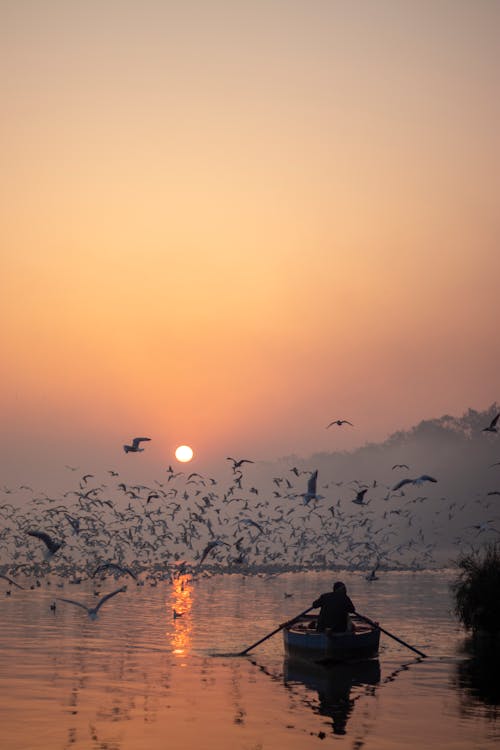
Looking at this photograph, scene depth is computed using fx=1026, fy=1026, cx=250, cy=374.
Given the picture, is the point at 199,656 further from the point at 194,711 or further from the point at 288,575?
the point at 288,575

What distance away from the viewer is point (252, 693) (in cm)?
3391

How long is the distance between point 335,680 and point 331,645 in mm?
1894

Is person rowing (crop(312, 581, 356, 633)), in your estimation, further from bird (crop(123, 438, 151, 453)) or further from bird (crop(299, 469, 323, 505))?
bird (crop(123, 438, 151, 453))

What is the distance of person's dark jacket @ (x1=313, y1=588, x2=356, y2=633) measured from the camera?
39094 mm

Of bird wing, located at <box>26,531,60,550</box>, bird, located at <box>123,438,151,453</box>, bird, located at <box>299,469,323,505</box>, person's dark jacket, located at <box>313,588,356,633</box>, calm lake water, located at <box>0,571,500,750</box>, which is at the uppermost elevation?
bird, located at <box>123,438,151,453</box>

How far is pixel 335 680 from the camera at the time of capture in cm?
3662

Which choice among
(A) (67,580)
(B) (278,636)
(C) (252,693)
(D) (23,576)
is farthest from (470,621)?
(D) (23,576)

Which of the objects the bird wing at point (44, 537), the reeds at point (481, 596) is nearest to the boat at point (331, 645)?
the reeds at point (481, 596)

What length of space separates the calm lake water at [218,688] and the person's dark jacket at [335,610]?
1.69 meters

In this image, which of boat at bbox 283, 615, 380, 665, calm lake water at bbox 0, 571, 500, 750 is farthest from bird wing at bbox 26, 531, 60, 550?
boat at bbox 283, 615, 380, 665

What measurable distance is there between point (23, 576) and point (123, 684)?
230 feet

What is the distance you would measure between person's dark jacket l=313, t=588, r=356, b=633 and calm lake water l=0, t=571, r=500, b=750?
1695 millimetres

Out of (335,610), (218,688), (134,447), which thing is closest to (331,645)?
(335,610)

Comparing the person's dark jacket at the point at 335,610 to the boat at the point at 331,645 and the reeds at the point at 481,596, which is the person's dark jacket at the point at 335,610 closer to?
the boat at the point at 331,645
